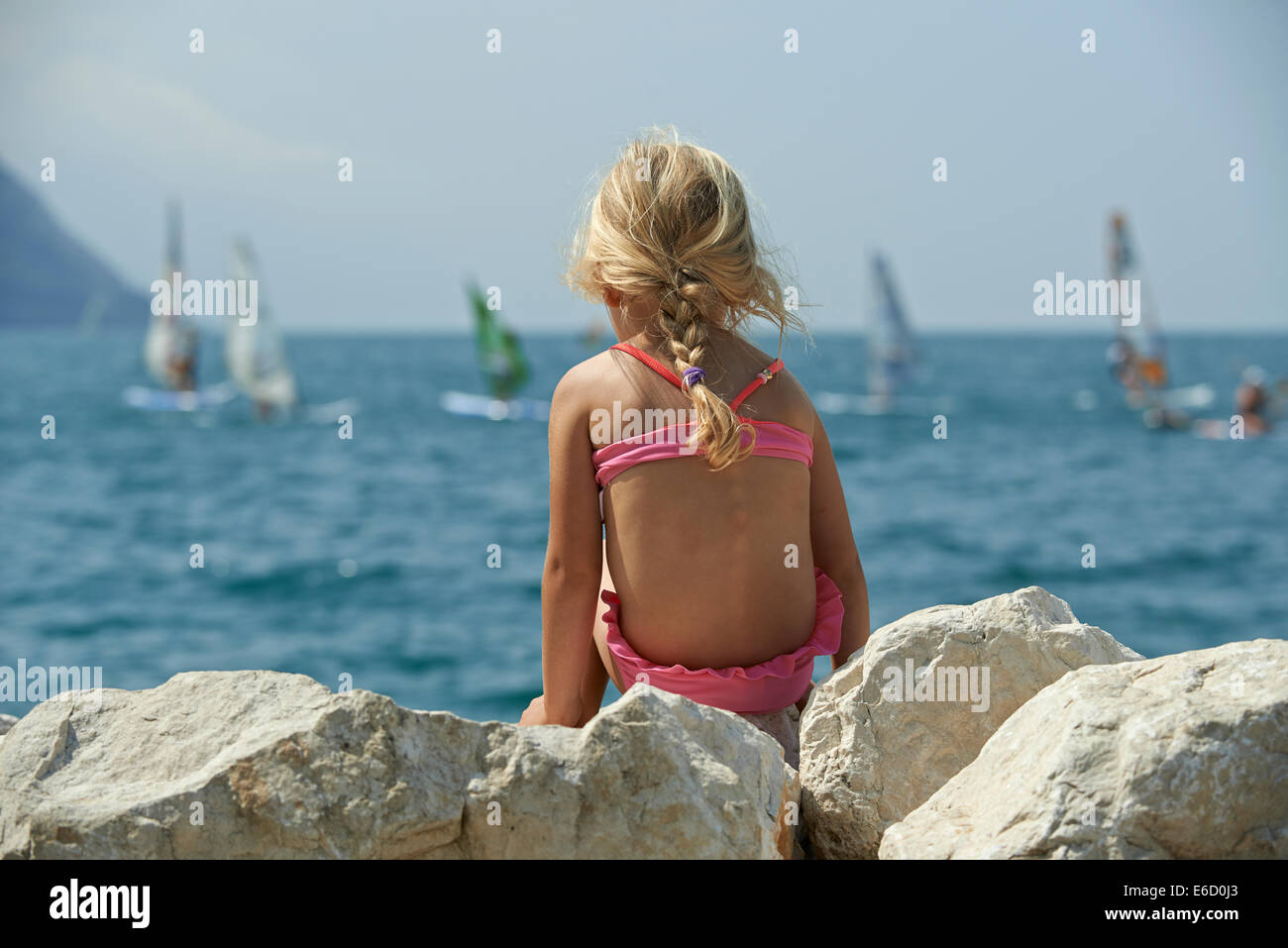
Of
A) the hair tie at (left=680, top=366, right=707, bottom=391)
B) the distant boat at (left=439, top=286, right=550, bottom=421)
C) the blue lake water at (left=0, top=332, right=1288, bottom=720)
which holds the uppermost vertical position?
the distant boat at (left=439, top=286, right=550, bottom=421)

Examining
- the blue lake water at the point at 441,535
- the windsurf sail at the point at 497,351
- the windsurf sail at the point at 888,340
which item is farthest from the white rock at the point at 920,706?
the windsurf sail at the point at 888,340

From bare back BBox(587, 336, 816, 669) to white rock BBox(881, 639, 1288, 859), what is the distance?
0.68 metres

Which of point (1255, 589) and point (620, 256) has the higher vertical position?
point (620, 256)

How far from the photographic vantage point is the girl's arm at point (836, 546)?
2.76 meters

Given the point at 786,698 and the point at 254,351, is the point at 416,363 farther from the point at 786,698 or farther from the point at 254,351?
the point at 786,698

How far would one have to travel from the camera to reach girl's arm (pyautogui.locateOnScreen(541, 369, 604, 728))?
2.52 m

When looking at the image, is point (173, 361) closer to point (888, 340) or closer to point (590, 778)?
point (888, 340)

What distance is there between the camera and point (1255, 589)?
54.1ft

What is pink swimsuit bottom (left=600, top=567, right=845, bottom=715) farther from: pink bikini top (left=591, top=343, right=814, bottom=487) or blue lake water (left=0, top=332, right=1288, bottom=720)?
blue lake water (left=0, top=332, right=1288, bottom=720)

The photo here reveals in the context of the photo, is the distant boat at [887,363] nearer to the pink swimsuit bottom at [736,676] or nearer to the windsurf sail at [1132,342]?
the windsurf sail at [1132,342]

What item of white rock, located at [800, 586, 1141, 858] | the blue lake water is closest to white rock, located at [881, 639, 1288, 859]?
white rock, located at [800, 586, 1141, 858]
